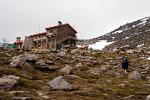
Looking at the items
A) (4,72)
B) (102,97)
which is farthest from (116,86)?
(4,72)

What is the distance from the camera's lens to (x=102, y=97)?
2827 cm

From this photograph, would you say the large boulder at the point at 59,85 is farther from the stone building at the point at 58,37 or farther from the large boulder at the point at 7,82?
the stone building at the point at 58,37

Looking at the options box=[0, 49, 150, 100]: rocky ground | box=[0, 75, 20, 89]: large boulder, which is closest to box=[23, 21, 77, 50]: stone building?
box=[0, 49, 150, 100]: rocky ground

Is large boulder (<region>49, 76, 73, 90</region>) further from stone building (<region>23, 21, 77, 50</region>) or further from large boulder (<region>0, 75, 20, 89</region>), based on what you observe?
stone building (<region>23, 21, 77, 50</region>)

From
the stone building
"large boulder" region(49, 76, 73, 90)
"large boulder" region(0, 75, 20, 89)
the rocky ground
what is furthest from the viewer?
the stone building

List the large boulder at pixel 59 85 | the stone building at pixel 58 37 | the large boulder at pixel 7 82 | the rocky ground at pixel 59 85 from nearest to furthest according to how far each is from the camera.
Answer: the rocky ground at pixel 59 85 → the large boulder at pixel 7 82 → the large boulder at pixel 59 85 → the stone building at pixel 58 37

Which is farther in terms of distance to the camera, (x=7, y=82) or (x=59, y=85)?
(x=59, y=85)

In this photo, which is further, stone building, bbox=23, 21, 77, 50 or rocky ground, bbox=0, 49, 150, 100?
stone building, bbox=23, 21, 77, 50

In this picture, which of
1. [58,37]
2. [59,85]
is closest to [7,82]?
[59,85]

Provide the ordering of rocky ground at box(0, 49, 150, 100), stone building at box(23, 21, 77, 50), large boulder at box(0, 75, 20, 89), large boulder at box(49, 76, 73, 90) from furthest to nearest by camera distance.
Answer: stone building at box(23, 21, 77, 50) < large boulder at box(49, 76, 73, 90) < large boulder at box(0, 75, 20, 89) < rocky ground at box(0, 49, 150, 100)

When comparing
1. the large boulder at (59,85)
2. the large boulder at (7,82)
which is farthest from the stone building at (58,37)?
the large boulder at (7,82)

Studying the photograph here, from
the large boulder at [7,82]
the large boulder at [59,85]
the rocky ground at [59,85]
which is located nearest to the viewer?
the rocky ground at [59,85]

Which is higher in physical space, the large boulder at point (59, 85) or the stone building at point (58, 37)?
the stone building at point (58, 37)

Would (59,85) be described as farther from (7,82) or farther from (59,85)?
(7,82)
